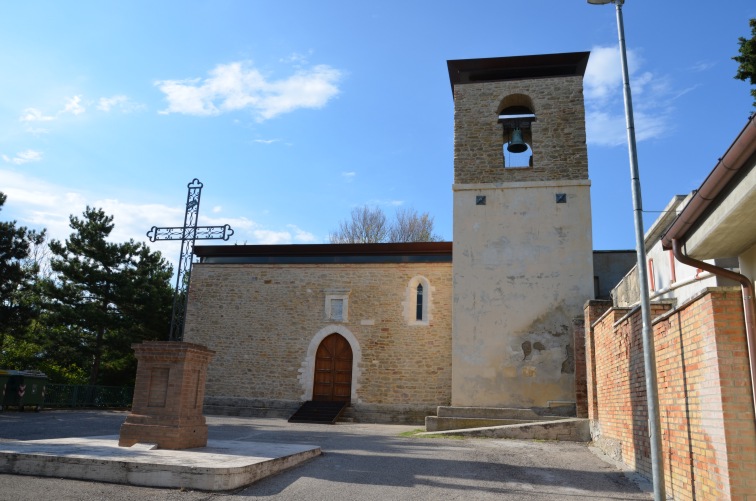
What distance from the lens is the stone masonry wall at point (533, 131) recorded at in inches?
613

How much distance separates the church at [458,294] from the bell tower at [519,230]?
0.03m

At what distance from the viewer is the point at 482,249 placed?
15328 millimetres

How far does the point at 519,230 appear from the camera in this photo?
15.3m

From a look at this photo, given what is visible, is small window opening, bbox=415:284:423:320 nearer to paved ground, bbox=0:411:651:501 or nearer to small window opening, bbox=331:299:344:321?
small window opening, bbox=331:299:344:321

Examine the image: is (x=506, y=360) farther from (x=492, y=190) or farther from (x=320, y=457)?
(x=320, y=457)

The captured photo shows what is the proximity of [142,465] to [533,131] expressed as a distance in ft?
44.8

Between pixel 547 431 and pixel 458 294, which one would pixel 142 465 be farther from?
pixel 458 294

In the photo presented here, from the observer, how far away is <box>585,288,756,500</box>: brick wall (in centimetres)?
440

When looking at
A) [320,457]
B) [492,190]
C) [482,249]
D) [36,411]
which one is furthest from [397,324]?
[36,411]

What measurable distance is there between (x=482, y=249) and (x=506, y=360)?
10.2ft

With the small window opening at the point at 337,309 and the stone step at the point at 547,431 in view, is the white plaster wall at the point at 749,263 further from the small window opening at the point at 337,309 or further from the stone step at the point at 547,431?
the small window opening at the point at 337,309

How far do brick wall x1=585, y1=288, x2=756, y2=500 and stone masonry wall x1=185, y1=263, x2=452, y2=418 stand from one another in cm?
951

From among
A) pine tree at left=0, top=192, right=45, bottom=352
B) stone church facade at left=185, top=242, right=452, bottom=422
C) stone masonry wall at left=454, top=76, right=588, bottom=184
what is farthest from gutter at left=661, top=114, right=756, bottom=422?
pine tree at left=0, top=192, right=45, bottom=352

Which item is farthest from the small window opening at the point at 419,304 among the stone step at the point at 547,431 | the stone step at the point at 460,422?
the stone step at the point at 547,431
